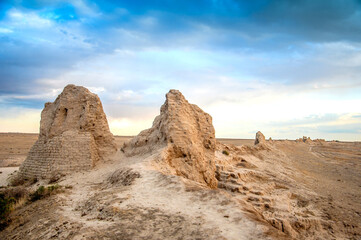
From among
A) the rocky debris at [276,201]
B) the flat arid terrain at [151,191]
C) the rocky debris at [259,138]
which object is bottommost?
the rocky debris at [276,201]

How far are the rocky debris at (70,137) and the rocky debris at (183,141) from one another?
180 cm

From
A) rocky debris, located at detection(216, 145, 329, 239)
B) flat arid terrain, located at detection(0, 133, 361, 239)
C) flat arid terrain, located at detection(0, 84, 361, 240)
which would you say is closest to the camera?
→ flat arid terrain, located at detection(0, 133, 361, 239)

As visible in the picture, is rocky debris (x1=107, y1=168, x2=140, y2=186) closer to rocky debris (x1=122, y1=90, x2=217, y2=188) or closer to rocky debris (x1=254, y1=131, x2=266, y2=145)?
rocky debris (x1=122, y1=90, x2=217, y2=188)

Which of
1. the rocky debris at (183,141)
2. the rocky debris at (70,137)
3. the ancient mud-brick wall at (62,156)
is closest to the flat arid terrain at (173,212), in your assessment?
the ancient mud-brick wall at (62,156)

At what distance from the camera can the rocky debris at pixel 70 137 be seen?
35.7 feet

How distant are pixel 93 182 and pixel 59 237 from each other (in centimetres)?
513

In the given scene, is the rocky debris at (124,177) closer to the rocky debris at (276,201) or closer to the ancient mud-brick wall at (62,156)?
the ancient mud-brick wall at (62,156)

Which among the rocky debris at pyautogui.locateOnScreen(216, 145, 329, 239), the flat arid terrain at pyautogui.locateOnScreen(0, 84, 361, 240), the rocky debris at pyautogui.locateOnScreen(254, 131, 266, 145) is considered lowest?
the rocky debris at pyautogui.locateOnScreen(216, 145, 329, 239)

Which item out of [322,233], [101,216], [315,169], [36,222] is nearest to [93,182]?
[36,222]

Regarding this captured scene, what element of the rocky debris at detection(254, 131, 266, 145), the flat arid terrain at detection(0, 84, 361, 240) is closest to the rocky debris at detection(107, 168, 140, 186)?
the flat arid terrain at detection(0, 84, 361, 240)

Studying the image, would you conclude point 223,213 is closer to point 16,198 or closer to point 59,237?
point 59,237

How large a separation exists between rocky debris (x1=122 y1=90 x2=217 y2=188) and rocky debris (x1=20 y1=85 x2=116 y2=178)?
70.9 inches

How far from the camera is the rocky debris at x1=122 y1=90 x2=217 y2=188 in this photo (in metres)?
9.76

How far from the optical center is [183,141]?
10109mm
